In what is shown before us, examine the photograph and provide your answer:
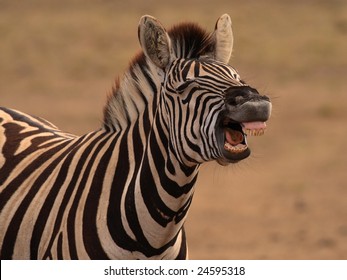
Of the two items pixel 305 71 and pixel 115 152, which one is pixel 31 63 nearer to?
pixel 305 71

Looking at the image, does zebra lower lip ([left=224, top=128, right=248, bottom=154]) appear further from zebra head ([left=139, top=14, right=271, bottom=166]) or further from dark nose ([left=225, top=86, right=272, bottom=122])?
dark nose ([left=225, top=86, right=272, bottom=122])

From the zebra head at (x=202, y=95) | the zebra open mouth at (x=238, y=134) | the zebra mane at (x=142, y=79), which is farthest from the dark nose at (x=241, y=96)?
the zebra mane at (x=142, y=79)

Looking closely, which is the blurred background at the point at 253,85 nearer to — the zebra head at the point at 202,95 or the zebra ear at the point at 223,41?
the zebra ear at the point at 223,41

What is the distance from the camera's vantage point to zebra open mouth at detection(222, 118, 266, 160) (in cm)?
515

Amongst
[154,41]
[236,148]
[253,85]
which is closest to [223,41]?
[154,41]

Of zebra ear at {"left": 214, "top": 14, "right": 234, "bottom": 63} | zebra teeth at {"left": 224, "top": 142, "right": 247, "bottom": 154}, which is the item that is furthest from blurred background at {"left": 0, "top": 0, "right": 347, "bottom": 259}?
zebra teeth at {"left": 224, "top": 142, "right": 247, "bottom": 154}

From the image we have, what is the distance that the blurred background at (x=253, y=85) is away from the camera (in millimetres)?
14086

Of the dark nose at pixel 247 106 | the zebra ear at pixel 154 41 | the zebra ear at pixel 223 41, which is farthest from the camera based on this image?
the zebra ear at pixel 223 41

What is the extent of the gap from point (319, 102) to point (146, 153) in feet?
54.9

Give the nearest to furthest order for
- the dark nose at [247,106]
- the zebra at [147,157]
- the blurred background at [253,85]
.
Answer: the dark nose at [247,106], the zebra at [147,157], the blurred background at [253,85]

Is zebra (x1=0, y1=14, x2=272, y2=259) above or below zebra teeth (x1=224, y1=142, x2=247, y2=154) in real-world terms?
above

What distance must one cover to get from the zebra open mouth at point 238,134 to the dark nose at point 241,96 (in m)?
0.10

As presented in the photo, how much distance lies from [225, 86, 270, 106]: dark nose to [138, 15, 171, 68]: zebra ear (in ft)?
1.85

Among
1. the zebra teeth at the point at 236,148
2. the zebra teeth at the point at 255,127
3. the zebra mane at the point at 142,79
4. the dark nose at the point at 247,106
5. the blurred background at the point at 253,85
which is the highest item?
the blurred background at the point at 253,85
